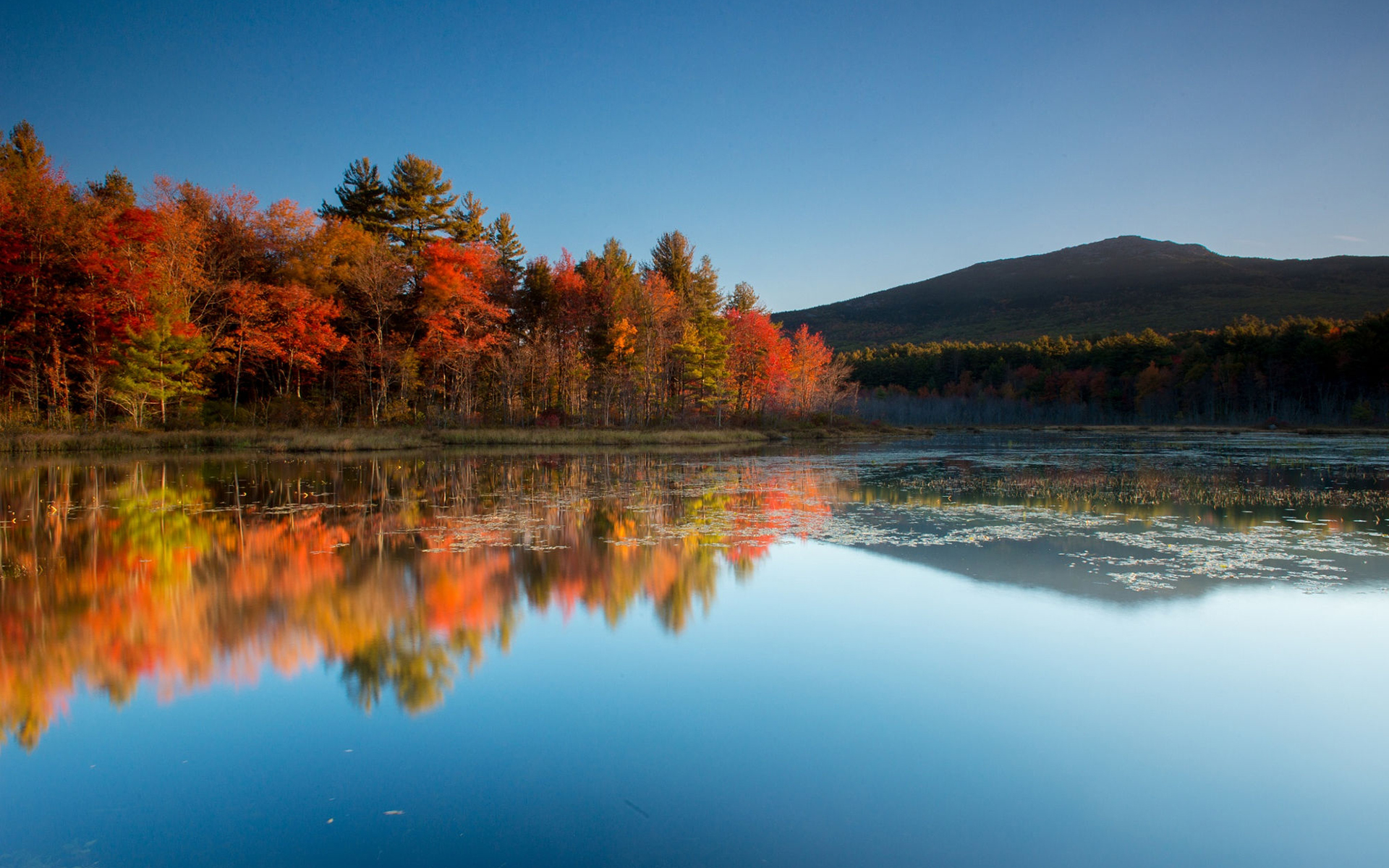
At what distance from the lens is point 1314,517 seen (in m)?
9.51

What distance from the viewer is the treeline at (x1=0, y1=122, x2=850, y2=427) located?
969 inches

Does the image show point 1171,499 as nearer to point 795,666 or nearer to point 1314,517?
point 1314,517

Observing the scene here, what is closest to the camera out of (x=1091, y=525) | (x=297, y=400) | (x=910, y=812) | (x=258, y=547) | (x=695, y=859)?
(x=695, y=859)

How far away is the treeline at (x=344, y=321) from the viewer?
2461 centimetres

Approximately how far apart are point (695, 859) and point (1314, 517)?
35.0 ft

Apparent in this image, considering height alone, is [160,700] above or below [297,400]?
below

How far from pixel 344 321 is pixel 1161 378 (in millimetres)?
69087

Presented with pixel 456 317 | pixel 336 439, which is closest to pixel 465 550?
pixel 336 439

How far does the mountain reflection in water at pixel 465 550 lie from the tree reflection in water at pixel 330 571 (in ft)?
0.09

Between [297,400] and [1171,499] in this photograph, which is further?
[297,400]

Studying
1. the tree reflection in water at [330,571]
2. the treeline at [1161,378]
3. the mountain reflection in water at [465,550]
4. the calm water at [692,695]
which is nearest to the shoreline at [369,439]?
the mountain reflection in water at [465,550]

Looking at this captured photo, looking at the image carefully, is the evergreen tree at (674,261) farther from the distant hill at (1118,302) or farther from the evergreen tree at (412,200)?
the distant hill at (1118,302)

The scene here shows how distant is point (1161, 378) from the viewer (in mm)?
68500

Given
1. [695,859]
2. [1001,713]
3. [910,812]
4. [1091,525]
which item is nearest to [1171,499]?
[1091,525]
